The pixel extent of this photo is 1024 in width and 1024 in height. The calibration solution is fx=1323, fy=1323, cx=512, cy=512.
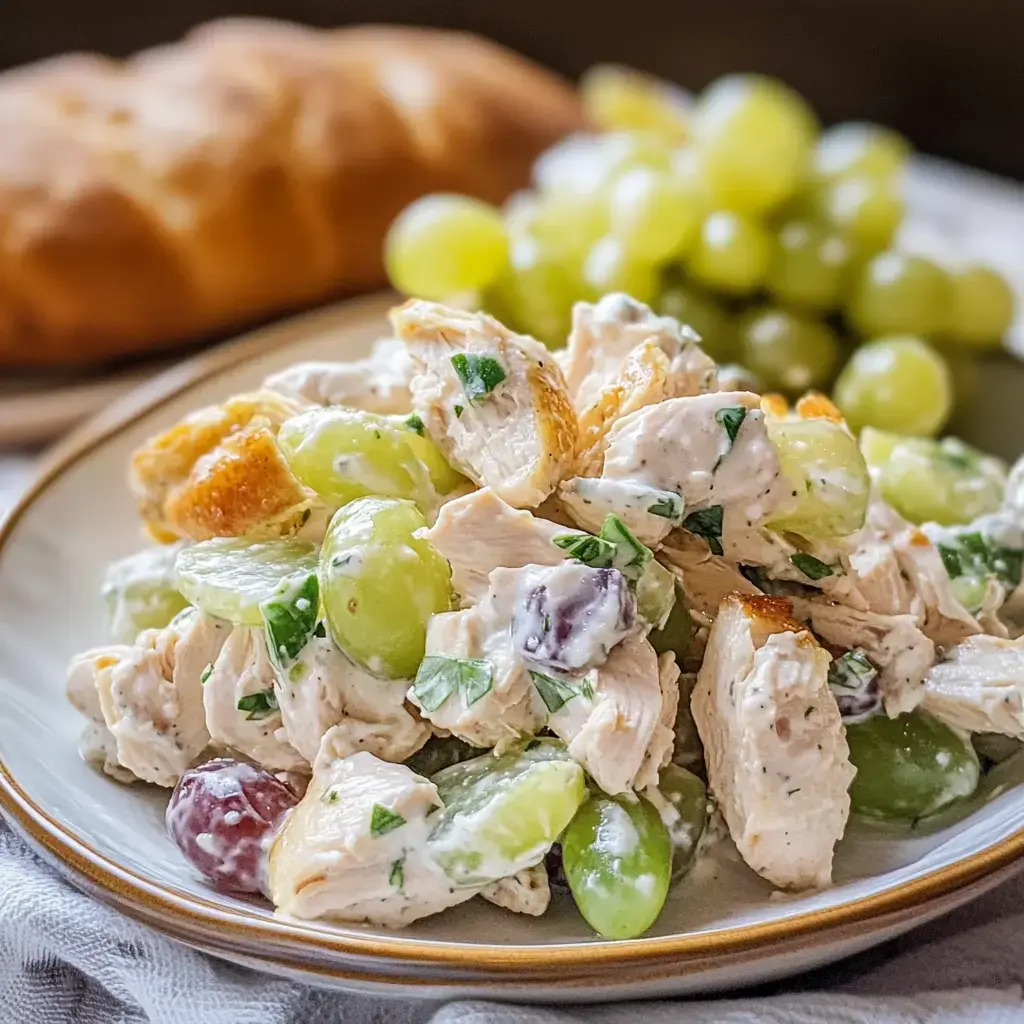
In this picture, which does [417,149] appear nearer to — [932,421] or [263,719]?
[932,421]

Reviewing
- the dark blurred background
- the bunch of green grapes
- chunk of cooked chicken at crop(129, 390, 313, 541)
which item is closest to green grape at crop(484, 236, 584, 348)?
the bunch of green grapes

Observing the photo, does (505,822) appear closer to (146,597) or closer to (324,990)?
(324,990)

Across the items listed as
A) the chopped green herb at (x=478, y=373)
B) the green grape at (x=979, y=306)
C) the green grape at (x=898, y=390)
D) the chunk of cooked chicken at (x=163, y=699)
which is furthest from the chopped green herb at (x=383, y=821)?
the green grape at (x=979, y=306)

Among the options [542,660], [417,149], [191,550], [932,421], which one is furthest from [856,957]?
[417,149]

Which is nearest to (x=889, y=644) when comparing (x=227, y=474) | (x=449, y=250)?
(x=227, y=474)

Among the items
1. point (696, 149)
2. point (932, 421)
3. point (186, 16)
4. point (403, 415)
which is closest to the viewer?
point (403, 415)

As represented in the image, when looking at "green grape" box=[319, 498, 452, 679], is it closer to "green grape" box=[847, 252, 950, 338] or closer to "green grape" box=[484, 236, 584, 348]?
"green grape" box=[484, 236, 584, 348]
